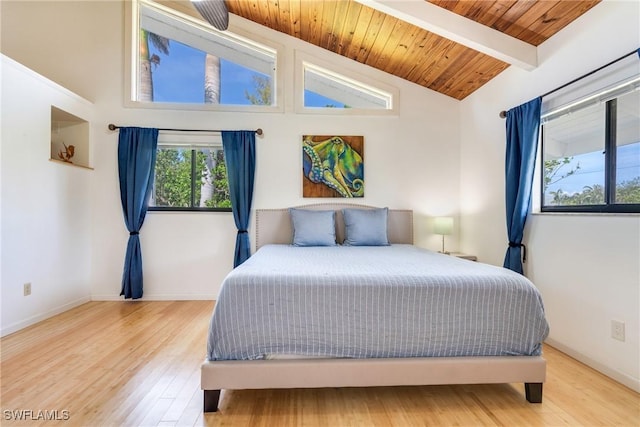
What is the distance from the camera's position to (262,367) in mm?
1536

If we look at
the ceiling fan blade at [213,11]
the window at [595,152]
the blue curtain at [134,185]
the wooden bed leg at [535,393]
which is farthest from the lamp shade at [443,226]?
the blue curtain at [134,185]

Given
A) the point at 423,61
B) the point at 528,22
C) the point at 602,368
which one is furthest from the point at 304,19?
the point at 602,368

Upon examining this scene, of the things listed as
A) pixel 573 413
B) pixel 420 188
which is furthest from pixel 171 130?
pixel 573 413

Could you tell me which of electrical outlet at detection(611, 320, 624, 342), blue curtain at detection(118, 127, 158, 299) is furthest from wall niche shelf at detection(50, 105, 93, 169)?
electrical outlet at detection(611, 320, 624, 342)

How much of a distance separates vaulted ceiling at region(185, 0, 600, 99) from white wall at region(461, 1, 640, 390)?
0.56 feet

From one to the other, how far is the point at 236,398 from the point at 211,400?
0.58 ft

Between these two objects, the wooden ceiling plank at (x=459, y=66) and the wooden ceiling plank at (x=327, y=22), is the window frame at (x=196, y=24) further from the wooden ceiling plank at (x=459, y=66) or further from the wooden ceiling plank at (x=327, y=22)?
the wooden ceiling plank at (x=459, y=66)

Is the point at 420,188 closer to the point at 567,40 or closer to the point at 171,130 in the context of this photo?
the point at 567,40

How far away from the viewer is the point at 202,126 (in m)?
3.68

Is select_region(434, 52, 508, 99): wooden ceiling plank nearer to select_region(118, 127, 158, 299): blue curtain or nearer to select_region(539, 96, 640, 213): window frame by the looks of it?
select_region(539, 96, 640, 213): window frame

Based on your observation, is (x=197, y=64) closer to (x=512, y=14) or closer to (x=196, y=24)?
(x=196, y=24)

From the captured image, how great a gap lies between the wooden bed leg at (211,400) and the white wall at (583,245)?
2367 millimetres

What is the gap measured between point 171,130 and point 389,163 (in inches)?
104

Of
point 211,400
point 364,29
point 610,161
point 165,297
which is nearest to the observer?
point 211,400
